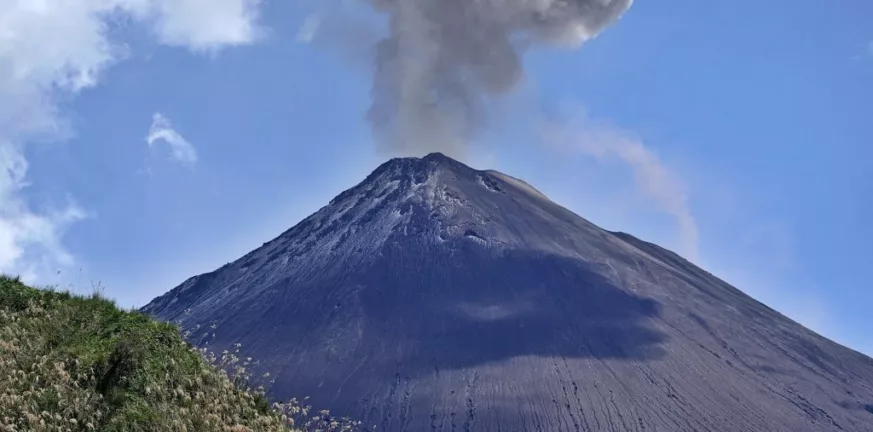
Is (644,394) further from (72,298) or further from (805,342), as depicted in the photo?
(72,298)

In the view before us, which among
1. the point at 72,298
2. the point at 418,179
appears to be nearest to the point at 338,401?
the point at 418,179

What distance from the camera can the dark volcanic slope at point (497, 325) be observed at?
104625 millimetres

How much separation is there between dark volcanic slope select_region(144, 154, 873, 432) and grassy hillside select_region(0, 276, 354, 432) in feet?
271

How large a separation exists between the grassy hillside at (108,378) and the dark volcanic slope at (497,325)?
82483 mm

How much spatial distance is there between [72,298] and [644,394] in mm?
97846

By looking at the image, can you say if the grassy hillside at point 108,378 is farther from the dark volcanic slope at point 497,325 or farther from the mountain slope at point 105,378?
the dark volcanic slope at point 497,325

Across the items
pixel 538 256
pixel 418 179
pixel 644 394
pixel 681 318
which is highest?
pixel 418 179

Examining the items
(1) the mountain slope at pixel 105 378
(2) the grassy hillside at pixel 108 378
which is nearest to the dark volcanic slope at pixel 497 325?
(2) the grassy hillside at pixel 108 378

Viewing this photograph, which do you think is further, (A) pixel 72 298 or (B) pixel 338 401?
(B) pixel 338 401

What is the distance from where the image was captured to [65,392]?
13.4 metres

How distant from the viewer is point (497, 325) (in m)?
125

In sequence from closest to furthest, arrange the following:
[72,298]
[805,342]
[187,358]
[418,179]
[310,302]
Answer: [187,358] → [72,298] → [310,302] → [805,342] → [418,179]

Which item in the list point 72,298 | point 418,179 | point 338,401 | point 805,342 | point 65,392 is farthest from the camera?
point 418,179

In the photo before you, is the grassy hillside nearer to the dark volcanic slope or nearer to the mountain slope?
the mountain slope
